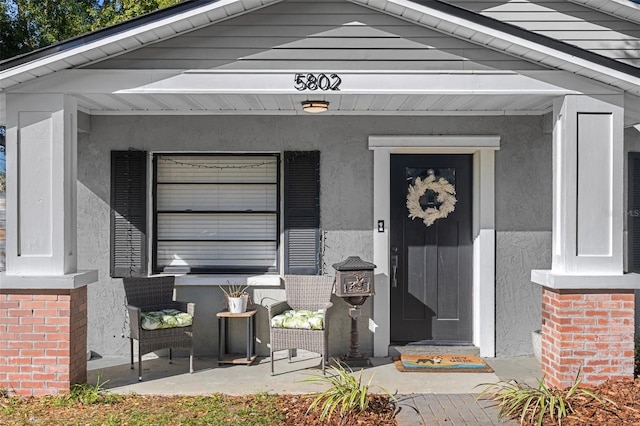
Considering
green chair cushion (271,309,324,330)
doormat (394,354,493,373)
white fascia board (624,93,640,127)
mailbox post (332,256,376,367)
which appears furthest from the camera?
mailbox post (332,256,376,367)

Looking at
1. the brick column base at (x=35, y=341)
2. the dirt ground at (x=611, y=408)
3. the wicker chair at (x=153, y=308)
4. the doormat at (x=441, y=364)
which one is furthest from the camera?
the doormat at (x=441, y=364)

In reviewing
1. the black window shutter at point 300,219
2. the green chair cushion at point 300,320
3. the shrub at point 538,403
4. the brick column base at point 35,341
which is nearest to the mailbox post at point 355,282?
the green chair cushion at point 300,320

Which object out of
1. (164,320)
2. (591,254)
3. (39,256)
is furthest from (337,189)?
(39,256)

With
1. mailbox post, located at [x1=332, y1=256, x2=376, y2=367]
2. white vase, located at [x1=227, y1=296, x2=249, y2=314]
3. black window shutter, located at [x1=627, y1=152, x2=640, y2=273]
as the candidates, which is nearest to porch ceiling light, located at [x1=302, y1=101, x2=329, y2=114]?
mailbox post, located at [x1=332, y1=256, x2=376, y2=367]

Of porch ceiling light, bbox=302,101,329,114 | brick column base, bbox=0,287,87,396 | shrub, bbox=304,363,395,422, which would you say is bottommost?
shrub, bbox=304,363,395,422

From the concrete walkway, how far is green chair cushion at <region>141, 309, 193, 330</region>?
521mm

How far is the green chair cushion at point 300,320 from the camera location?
625 cm

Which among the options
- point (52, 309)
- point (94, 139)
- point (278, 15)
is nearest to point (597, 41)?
point (278, 15)

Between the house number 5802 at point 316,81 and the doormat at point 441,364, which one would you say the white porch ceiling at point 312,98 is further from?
the doormat at point 441,364

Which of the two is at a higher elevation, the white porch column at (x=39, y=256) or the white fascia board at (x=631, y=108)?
the white fascia board at (x=631, y=108)

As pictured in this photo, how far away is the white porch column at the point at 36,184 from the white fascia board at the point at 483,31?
2.90m

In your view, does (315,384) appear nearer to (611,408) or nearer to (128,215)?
(611,408)

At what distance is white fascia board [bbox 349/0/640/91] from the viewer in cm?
514

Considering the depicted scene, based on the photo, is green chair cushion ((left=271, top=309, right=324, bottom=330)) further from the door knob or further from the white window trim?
the door knob
